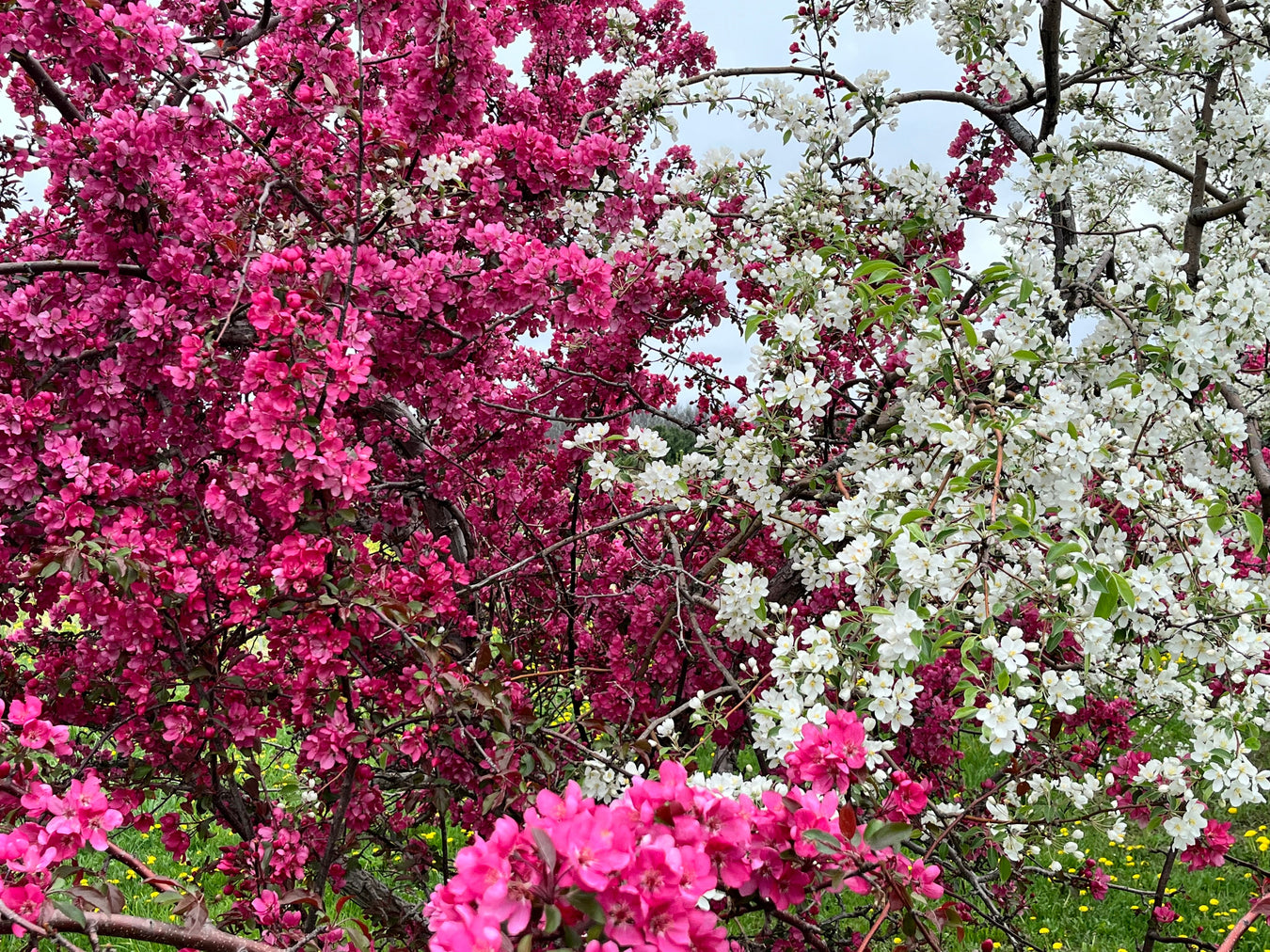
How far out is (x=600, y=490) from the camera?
11.7 ft

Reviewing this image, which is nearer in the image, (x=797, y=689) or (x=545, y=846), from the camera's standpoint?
(x=545, y=846)

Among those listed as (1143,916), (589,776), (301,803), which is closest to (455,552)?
(301,803)

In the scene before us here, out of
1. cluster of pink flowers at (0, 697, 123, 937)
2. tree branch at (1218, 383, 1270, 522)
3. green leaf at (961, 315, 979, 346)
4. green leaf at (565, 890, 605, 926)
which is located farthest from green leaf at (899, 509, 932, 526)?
cluster of pink flowers at (0, 697, 123, 937)

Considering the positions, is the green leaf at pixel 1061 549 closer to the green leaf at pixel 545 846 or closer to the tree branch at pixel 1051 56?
the green leaf at pixel 545 846

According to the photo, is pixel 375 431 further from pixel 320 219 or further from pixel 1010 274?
pixel 1010 274

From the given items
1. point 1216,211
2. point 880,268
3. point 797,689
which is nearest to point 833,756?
point 797,689

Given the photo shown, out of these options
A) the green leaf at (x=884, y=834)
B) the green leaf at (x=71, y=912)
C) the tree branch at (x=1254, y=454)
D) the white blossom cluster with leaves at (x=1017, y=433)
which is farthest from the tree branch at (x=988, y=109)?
the green leaf at (x=71, y=912)

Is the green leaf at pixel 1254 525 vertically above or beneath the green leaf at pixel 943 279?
beneath

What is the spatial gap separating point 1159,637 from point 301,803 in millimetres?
2173

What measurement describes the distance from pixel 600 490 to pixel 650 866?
266 cm

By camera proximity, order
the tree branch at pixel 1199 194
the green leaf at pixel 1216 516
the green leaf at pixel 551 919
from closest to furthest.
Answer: the green leaf at pixel 551 919
the green leaf at pixel 1216 516
the tree branch at pixel 1199 194

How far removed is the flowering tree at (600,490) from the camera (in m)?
1.55

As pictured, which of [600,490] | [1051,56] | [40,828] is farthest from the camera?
[600,490]

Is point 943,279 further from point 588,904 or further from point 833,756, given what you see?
point 588,904
